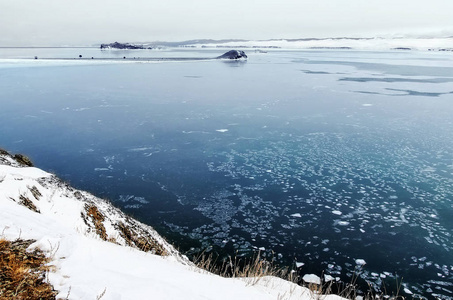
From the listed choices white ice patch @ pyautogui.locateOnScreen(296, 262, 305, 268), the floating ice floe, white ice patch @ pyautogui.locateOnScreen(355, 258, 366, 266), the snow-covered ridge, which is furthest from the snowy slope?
the floating ice floe

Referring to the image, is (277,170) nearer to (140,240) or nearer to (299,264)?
(299,264)

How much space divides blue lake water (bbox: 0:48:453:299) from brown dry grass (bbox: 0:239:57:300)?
241 inches

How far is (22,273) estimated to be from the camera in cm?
283

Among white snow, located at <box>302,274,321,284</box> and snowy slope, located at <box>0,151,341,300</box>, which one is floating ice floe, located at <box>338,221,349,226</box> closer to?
white snow, located at <box>302,274,321,284</box>

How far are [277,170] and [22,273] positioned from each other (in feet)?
38.7

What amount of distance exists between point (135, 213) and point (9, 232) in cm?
735

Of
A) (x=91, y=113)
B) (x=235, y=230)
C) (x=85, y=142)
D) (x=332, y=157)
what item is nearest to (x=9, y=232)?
(x=235, y=230)

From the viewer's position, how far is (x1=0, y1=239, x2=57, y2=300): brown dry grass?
266 cm

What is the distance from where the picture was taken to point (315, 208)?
10.9m

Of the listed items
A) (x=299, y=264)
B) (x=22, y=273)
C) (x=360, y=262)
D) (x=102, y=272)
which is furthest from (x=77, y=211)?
(x=360, y=262)

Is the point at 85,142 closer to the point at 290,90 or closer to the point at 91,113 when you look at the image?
the point at 91,113

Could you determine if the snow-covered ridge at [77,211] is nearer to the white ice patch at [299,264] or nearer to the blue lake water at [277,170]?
the blue lake water at [277,170]

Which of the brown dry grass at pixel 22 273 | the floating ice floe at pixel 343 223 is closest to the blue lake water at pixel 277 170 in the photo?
the floating ice floe at pixel 343 223

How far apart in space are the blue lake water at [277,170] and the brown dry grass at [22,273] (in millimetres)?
6129
